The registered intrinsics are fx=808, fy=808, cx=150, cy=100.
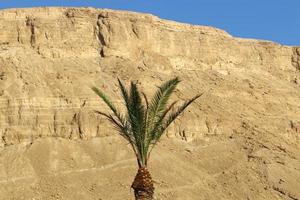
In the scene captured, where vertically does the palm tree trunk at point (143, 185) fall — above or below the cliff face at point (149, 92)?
below

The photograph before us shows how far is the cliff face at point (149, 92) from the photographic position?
186 ft

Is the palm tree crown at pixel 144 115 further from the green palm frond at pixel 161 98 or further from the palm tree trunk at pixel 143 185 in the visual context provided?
the palm tree trunk at pixel 143 185

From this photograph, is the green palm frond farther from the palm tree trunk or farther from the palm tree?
the palm tree trunk

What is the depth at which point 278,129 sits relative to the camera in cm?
6619

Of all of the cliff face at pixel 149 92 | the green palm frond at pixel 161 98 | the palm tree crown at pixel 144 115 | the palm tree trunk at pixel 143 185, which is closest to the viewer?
the green palm frond at pixel 161 98

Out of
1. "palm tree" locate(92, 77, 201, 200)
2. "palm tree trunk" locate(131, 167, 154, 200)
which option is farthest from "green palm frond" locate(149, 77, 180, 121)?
"palm tree trunk" locate(131, 167, 154, 200)

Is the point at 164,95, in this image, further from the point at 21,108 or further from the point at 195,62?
the point at 195,62

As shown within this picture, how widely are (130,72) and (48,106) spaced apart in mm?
7762

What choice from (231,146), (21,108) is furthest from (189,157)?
(21,108)

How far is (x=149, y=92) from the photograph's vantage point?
63.1 metres

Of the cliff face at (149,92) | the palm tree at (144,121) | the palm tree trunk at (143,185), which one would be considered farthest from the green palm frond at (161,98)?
the cliff face at (149,92)

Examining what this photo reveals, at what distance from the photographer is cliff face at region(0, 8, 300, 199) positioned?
2227 inches

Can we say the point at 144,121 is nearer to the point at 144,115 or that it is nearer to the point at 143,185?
the point at 144,115

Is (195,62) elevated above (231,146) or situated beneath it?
elevated above
